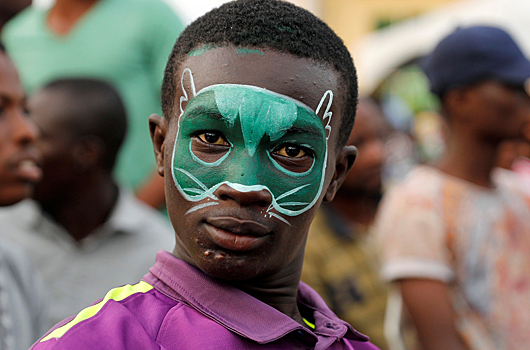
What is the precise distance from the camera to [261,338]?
1.43 metres

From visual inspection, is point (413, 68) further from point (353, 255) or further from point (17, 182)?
point (17, 182)

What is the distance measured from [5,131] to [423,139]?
29.5 feet

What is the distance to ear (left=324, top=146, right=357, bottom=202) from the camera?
→ 68.2 inches

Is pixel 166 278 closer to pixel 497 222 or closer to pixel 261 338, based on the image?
pixel 261 338

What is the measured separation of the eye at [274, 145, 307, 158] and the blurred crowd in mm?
1370

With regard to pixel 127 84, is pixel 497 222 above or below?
below

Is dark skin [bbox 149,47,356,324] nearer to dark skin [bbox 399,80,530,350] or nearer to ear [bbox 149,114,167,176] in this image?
ear [bbox 149,114,167,176]

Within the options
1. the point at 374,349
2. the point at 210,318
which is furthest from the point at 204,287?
the point at 374,349

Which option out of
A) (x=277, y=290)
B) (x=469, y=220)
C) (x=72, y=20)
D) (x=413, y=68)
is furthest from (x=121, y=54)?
(x=413, y=68)

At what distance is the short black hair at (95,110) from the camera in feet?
10.7

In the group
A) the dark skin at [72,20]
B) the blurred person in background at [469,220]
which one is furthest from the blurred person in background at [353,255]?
the dark skin at [72,20]

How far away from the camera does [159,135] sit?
1.70 m

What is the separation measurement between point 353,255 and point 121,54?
5.97 feet

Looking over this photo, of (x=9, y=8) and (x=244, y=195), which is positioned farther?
(x=9, y=8)
